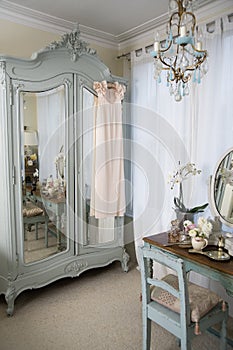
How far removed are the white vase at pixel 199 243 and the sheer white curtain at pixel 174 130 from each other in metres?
0.71

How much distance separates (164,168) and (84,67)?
4.22ft

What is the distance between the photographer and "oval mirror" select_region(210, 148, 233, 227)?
2158mm

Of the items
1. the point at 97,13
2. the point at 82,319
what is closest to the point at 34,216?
the point at 82,319

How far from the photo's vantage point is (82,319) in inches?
90.5

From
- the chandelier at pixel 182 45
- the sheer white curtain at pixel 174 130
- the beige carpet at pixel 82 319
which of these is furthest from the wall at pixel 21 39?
the beige carpet at pixel 82 319

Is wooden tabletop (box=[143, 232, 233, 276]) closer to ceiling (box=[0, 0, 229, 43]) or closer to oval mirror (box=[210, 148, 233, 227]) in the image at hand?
oval mirror (box=[210, 148, 233, 227])

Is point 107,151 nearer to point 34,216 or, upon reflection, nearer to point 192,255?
point 34,216

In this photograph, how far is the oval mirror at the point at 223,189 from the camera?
2158 millimetres

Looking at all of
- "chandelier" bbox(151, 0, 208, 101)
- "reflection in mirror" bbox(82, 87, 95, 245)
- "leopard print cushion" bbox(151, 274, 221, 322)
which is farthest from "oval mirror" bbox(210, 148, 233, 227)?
"reflection in mirror" bbox(82, 87, 95, 245)

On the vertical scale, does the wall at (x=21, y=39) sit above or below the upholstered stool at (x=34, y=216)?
above

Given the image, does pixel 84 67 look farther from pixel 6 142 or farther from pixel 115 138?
pixel 6 142

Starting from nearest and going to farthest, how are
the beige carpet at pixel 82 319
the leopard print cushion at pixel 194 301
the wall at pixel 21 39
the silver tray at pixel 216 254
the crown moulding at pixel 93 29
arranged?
the leopard print cushion at pixel 194 301
the silver tray at pixel 216 254
the beige carpet at pixel 82 319
the crown moulding at pixel 93 29
the wall at pixel 21 39

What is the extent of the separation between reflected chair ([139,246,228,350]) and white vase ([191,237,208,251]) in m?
0.28

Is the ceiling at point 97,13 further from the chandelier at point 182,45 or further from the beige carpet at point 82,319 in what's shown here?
A: the beige carpet at point 82,319
